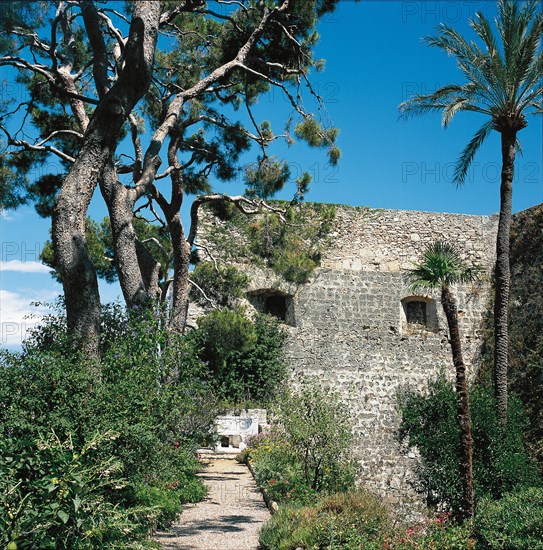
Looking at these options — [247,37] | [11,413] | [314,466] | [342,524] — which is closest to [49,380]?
[11,413]

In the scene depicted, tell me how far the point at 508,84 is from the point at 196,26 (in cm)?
494

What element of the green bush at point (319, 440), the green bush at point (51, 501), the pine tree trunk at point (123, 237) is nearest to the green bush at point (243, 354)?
the green bush at point (319, 440)

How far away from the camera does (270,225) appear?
14.3 metres

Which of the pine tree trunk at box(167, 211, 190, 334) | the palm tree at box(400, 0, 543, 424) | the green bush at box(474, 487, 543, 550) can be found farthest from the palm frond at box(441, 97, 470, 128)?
the green bush at box(474, 487, 543, 550)

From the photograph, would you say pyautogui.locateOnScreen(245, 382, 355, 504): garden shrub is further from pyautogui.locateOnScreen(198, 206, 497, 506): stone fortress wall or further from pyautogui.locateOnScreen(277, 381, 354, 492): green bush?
pyautogui.locateOnScreen(198, 206, 497, 506): stone fortress wall

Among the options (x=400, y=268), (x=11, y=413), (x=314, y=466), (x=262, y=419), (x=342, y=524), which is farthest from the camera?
(x=400, y=268)

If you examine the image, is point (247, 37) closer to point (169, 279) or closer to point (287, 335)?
point (169, 279)

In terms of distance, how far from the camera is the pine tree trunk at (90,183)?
17.7 feet

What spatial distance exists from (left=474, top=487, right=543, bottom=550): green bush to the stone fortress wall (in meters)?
7.86

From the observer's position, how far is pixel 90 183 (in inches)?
225

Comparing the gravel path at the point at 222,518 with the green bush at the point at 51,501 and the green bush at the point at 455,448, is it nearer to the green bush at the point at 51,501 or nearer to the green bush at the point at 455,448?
the green bush at the point at 51,501

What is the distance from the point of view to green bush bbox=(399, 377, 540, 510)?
748 centimetres

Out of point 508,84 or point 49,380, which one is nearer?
point 49,380

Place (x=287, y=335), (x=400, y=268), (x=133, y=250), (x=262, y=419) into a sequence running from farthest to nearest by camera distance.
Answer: (x=400, y=268) < (x=287, y=335) < (x=262, y=419) < (x=133, y=250)
